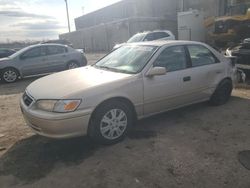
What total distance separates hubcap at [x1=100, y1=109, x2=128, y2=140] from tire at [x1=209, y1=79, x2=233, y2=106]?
2.47m

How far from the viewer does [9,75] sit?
422 inches

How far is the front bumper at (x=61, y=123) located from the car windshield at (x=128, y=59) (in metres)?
1.21

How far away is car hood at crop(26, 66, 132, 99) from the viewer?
3.87m

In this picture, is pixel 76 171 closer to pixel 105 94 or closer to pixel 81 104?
pixel 81 104

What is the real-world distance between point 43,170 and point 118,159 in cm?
101

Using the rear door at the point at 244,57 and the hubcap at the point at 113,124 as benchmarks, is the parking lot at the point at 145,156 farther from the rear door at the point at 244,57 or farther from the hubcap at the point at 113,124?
the rear door at the point at 244,57

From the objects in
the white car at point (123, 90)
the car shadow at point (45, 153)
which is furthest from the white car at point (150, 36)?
the car shadow at point (45, 153)

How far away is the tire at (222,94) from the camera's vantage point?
577cm

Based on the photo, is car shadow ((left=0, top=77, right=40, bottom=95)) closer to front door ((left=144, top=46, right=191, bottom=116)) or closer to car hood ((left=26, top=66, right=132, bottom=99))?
car hood ((left=26, top=66, right=132, bottom=99))

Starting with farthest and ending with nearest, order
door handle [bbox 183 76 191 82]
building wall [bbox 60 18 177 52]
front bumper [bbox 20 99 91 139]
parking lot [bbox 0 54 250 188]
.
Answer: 1. building wall [bbox 60 18 177 52]
2. door handle [bbox 183 76 191 82]
3. front bumper [bbox 20 99 91 139]
4. parking lot [bbox 0 54 250 188]

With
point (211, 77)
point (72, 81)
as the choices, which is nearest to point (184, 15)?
point (211, 77)

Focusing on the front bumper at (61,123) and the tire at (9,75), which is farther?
the tire at (9,75)

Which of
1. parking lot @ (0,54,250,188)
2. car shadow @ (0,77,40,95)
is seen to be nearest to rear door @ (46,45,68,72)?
car shadow @ (0,77,40,95)

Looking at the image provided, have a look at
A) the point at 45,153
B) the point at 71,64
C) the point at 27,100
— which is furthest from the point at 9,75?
the point at 45,153
